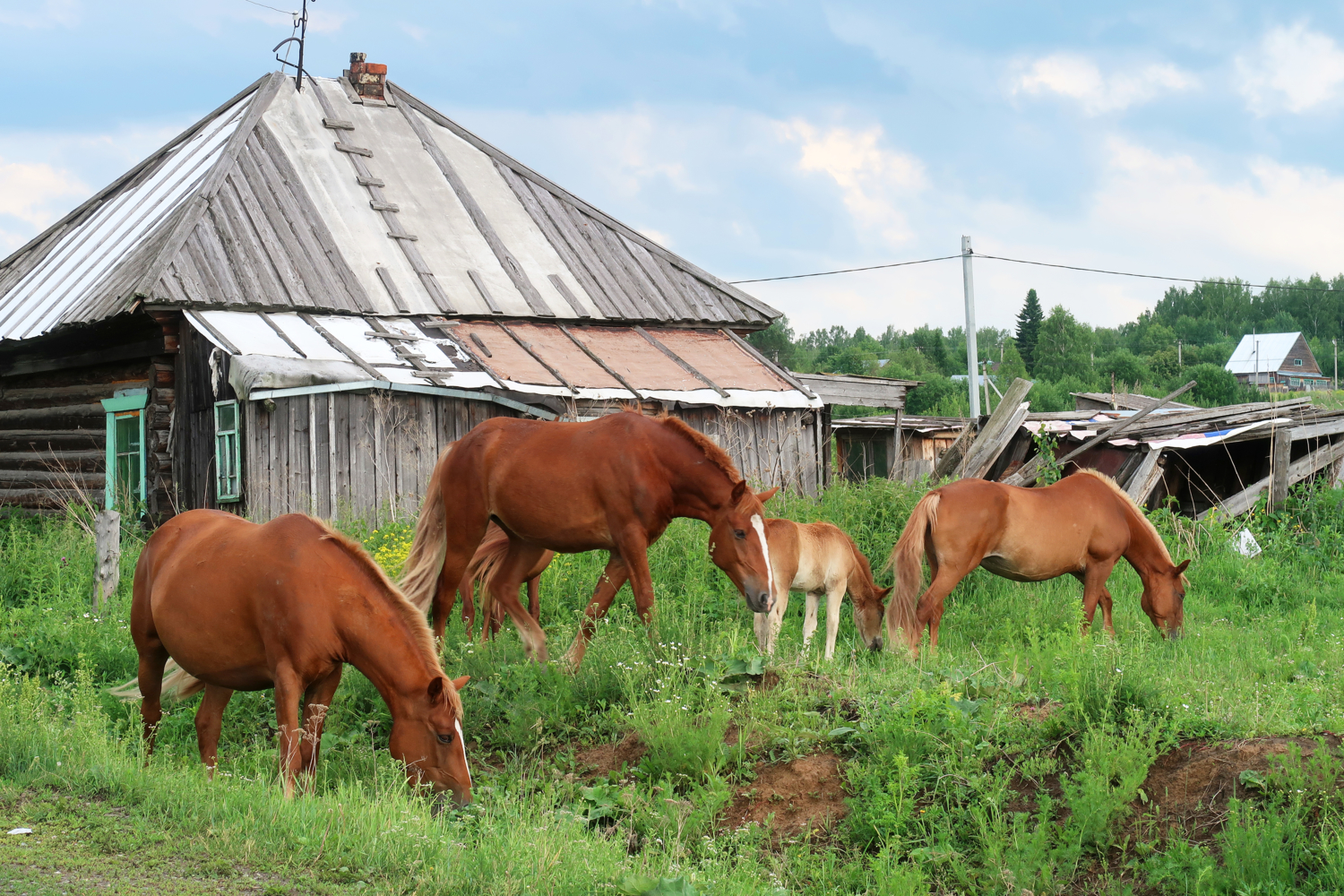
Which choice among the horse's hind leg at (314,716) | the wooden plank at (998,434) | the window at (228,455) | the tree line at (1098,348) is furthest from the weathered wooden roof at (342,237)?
the tree line at (1098,348)

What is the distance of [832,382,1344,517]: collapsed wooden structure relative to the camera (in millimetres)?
14031

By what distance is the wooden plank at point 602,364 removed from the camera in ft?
49.9

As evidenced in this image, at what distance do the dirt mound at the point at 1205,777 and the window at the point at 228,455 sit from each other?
1085 centimetres

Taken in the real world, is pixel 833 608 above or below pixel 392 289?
below

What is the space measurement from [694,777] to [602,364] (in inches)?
410

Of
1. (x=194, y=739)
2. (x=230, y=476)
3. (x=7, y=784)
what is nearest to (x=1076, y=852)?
(x=7, y=784)

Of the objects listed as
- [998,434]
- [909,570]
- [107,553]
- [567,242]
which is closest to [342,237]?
[567,242]

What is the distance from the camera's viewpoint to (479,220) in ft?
61.4

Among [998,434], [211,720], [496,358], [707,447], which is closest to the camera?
[211,720]

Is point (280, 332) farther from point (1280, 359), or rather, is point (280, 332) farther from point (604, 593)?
point (1280, 359)

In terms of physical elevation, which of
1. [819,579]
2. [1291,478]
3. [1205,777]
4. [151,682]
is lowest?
[1205,777]

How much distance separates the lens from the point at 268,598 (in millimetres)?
5668

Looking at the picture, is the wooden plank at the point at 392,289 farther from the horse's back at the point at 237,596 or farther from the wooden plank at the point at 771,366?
the horse's back at the point at 237,596

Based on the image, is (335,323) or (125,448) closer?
(335,323)
